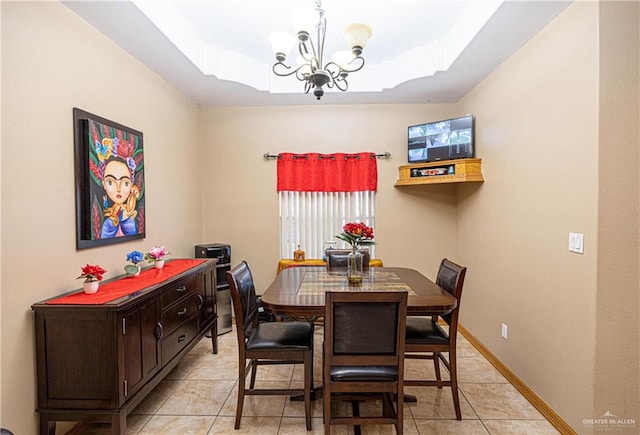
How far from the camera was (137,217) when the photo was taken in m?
2.79

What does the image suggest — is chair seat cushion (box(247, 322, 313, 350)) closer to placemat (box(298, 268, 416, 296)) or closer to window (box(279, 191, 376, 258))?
placemat (box(298, 268, 416, 296))

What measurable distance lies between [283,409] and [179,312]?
1073 millimetres

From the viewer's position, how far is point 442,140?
12.1 ft

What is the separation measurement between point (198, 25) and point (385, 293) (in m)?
2.72

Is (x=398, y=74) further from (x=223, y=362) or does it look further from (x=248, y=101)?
(x=223, y=362)

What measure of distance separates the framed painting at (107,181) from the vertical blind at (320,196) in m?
1.75

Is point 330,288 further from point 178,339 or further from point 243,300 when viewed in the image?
point 178,339

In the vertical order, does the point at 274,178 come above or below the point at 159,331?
above

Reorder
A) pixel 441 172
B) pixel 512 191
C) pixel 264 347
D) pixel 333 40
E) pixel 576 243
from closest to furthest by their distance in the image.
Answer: pixel 576 243 < pixel 264 347 < pixel 512 191 < pixel 333 40 < pixel 441 172

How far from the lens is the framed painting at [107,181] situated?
220 cm

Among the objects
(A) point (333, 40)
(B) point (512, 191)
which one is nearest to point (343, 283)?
(B) point (512, 191)

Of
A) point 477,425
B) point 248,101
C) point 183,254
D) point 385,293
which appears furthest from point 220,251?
point 477,425

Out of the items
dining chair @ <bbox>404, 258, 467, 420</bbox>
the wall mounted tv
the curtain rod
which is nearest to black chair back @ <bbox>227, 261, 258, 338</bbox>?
dining chair @ <bbox>404, 258, 467, 420</bbox>

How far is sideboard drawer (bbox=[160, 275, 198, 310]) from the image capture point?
93.1 inches
